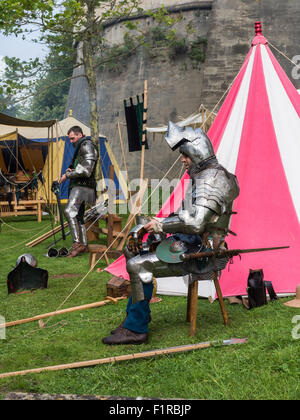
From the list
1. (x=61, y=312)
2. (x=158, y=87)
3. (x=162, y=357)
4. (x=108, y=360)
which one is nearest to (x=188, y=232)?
(x=162, y=357)

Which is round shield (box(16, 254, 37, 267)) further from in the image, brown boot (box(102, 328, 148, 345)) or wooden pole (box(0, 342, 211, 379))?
wooden pole (box(0, 342, 211, 379))

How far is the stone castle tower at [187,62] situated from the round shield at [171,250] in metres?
12.5

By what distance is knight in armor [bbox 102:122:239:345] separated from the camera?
356 centimetres

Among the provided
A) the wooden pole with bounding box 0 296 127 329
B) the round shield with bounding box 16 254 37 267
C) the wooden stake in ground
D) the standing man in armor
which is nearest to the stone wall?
the standing man in armor

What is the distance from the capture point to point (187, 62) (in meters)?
19.2

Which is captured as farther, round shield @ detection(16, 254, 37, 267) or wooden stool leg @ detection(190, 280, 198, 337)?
round shield @ detection(16, 254, 37, 267)

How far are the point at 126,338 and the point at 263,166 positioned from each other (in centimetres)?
240

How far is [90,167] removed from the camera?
7363 millimetres

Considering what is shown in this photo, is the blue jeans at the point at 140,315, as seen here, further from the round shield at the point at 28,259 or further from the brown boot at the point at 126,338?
the round shield at the point at 28,259

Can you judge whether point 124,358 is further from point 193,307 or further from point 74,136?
point 74,136

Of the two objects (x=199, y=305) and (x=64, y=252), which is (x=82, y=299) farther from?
(x=64, y=252)

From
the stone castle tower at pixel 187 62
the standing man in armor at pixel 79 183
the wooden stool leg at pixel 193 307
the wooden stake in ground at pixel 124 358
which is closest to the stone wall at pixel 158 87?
the stone castle tower at pixel 187 62

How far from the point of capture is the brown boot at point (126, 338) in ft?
11.8

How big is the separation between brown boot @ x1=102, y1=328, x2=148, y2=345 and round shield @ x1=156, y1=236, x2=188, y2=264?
0.57 meters
